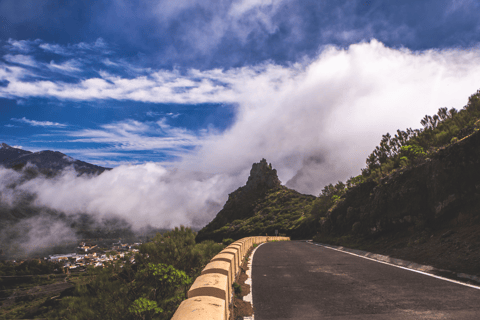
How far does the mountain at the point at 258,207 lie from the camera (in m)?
88.1

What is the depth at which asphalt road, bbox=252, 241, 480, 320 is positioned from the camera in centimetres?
466

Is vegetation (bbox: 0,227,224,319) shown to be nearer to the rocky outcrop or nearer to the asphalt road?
the asphalt road

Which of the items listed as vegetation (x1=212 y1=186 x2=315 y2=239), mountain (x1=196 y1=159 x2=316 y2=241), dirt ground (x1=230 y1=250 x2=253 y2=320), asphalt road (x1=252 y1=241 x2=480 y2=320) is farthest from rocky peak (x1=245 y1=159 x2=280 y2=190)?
dirt ground (x1=230 y1=250 x2=253 y2=320)

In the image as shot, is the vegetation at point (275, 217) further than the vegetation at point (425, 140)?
Yes

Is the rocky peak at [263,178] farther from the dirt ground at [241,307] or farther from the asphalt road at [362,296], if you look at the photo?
the dirt ground at [241,307]

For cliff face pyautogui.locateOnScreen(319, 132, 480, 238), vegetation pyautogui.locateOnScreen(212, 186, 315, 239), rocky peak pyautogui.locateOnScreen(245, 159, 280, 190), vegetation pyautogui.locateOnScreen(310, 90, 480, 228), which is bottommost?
vegetation pyautogui.locateOnScreen(212, 186, 315, 239)

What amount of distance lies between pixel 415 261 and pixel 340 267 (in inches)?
108

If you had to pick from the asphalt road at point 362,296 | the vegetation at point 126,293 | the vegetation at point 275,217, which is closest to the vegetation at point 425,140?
the asphalt road at point 362,296

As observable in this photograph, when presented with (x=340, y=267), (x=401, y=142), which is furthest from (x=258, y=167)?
(x=340, y=267)

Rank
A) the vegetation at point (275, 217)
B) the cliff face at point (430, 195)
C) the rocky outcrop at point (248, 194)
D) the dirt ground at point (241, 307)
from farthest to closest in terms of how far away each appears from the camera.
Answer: the rocky outcrop at point (248, 194) → the vegetation at point (275, 217) → the cliff face at point (430, 195) → the dirt ground at point (241, 307)

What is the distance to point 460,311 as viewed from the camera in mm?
4500

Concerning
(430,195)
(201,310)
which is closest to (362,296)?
(201,310)

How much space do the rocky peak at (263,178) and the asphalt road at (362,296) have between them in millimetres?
123271

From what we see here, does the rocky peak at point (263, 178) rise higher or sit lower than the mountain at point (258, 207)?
higher
